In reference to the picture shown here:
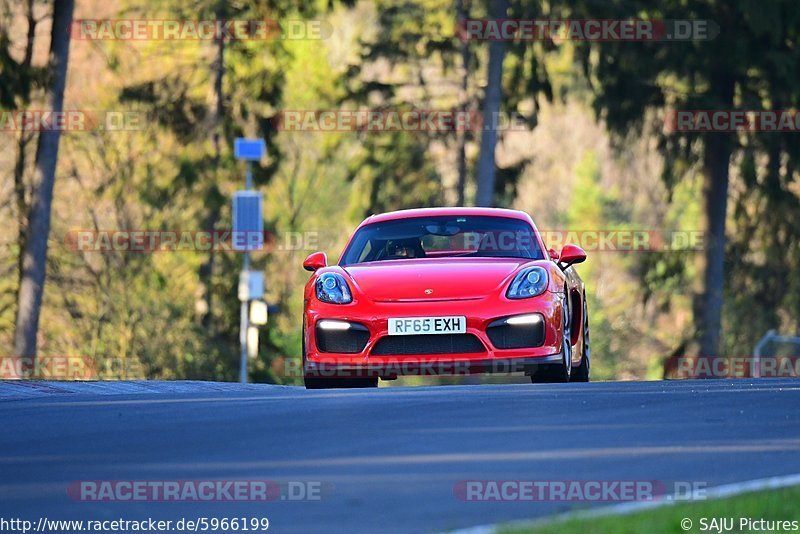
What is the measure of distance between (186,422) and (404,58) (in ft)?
106

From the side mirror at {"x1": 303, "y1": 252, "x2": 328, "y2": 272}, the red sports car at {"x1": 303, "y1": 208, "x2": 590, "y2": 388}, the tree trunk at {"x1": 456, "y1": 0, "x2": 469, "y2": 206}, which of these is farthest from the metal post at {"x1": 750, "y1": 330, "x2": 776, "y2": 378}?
the red sports car at {"x1": 303, "y1": 208, "x2": 590, "y2": 388}

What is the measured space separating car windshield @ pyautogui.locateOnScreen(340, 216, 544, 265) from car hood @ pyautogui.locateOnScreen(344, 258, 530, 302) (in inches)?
23.2

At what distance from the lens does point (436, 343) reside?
45.8ft

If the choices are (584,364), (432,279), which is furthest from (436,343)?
(584,364)

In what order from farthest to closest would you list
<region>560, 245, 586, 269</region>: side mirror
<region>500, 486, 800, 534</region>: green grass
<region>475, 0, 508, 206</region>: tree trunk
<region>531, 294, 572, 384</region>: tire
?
<region>475, 0, 508, 206</region>: tree trunk → <region>560, 245, 586, 269</region>: side mirror → <region>531, 294, 572, 384</region>: tire → <region>500, 486, 800, 534</region>: green grass

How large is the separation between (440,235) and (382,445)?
20.0 feet

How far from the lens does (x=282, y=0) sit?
41.2m

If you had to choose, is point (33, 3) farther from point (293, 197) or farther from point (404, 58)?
point (293, 197)

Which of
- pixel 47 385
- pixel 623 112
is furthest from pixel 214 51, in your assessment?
pixel 47 385

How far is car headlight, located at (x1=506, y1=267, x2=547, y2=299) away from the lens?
14102 mm

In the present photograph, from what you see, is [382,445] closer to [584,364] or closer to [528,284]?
[528,284]

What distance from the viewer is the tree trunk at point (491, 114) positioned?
125 feet

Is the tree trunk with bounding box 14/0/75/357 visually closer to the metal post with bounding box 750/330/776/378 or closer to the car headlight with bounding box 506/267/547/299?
the metal post with bounding box 750/330/776/378

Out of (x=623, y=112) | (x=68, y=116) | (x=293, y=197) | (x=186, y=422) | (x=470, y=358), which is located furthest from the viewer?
(x=293, y=197)
